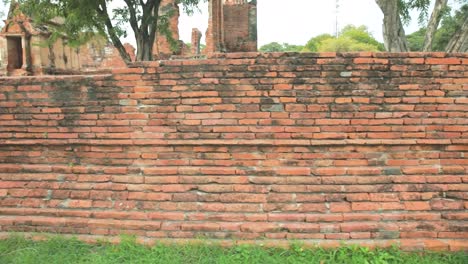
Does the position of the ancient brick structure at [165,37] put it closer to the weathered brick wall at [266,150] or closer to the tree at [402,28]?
the tree at [402,28]

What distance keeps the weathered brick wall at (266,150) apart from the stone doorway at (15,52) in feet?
14.6

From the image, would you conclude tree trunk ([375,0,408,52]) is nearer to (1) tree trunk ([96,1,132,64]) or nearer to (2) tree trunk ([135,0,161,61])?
(2) tree trunk ([135,0,161,61])

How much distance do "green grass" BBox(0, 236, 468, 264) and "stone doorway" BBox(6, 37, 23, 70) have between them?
501 cm

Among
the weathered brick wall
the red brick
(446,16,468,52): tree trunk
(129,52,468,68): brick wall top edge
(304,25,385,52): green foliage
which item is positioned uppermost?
(304,25,385,52): green foliage

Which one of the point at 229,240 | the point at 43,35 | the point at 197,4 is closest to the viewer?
the point at 229,240

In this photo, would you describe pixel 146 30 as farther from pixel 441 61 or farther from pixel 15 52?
pixel 441 61

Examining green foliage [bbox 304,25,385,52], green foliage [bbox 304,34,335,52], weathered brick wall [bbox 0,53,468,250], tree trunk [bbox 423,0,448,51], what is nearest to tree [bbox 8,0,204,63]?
weathered brick wall [bbox 0,53,468,250]

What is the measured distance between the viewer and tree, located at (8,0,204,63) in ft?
18.8

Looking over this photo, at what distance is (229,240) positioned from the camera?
110 inches

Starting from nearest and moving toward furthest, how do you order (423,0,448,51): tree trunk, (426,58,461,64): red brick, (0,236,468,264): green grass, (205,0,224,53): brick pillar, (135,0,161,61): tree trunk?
(0,236,468,264): green grass, (426,58,461,64): red brick, (423,0,448,51): tree trunk, (135,0,161,61): tree trunk, (205,0,224,53): brick pillar

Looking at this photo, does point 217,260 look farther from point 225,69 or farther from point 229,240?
point 225,69

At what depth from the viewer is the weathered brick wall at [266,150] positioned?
2795mm

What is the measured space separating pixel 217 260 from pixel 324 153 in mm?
1305

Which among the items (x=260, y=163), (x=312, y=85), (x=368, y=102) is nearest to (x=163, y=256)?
(x=260, y=163)
